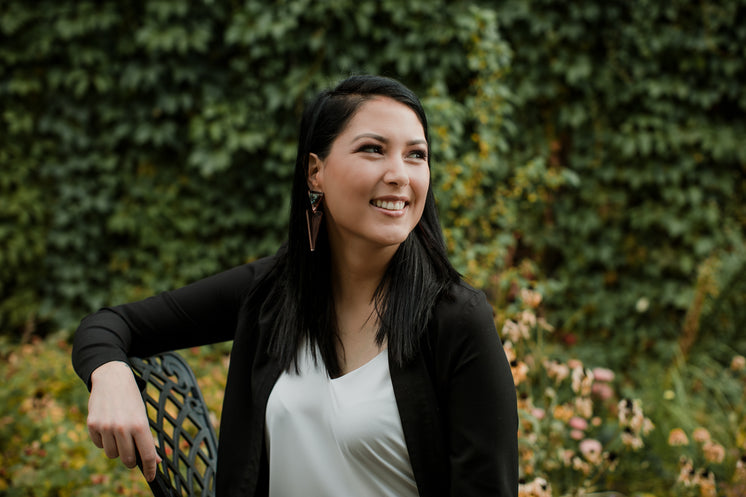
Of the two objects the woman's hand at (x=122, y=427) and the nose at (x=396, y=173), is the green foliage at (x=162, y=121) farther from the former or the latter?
the woman's hand at (x=122, y=427)

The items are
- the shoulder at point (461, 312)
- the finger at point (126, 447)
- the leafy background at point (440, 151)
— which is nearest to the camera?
the finger at point (126, 447)

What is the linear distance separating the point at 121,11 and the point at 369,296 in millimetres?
3445

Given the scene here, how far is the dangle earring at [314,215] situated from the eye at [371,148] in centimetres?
20

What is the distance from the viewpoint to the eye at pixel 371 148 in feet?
4.69

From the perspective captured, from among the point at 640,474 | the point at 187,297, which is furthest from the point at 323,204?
the point at 640,474

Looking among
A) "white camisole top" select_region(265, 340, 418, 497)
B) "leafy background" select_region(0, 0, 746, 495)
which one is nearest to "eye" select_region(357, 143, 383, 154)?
"white camisole top" select_region(265, 340, 418, 497)

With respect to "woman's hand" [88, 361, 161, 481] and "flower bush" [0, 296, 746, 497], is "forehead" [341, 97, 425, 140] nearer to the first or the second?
"woman's hand" [88, 361, 161, 481]

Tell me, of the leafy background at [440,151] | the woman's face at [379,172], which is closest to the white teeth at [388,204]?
the woman's face at [379,172]

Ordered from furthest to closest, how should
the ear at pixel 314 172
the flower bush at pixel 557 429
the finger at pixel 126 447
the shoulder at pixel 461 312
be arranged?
1. the flower bush at pixel 557 429
2. the ear at pixel 314 172
3. the shoulder at pixel 461 312
4. the finger at pixel 126 447

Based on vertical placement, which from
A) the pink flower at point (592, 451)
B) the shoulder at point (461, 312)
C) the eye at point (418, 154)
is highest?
the eye at point (418, 154)

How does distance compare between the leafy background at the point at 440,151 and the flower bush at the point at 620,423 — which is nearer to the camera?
the flower bush at the point at 620,423

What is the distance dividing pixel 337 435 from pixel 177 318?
0.54m

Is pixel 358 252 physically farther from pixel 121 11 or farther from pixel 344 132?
pixel 121 11

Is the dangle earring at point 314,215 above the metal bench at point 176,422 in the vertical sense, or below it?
above
